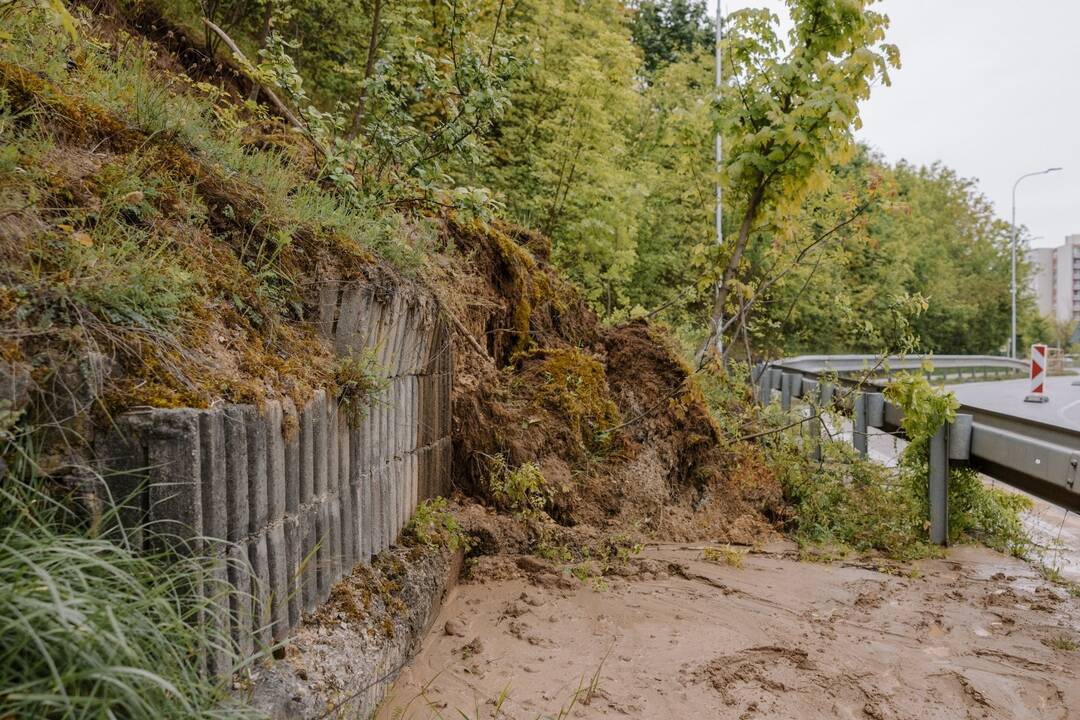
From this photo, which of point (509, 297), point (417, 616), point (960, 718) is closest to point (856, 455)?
point (509, 297)

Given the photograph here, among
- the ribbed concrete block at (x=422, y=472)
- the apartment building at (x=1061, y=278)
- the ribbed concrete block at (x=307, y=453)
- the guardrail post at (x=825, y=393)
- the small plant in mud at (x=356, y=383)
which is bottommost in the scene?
the ribbed concrete block at (x=422, y=472)

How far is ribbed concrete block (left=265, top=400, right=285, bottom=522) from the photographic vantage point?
2.75 meters

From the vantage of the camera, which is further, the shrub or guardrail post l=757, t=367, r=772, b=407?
guardrail post l=757, t=367, r=772, b=407

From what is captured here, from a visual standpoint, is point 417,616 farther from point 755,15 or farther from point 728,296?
point 755,15

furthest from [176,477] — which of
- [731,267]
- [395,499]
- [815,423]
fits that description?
[731,267]

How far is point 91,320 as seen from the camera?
2355 mm

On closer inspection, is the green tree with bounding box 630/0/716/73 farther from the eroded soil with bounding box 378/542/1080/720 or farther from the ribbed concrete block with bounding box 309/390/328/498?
the ribbed concrete block with bounding box 309/390/328/498

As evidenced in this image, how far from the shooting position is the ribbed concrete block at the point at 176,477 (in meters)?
2.22

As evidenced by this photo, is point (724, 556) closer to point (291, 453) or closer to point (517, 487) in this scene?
point (517, 487)

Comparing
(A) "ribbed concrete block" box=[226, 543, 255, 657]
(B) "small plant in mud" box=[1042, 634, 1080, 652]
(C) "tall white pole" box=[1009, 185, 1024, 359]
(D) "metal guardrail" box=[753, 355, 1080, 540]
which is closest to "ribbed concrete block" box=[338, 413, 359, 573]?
(A) "ribbed concrete block" box=[226, 543, 255, 657]

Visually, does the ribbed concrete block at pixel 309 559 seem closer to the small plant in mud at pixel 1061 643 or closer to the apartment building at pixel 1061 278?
the small plant in mud at pixel 1061 643

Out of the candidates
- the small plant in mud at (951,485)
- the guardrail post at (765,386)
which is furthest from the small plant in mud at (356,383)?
the guardrail post at (765,386)

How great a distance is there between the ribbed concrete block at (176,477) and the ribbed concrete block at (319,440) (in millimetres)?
878

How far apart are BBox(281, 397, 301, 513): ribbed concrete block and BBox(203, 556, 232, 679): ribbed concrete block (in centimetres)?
53
